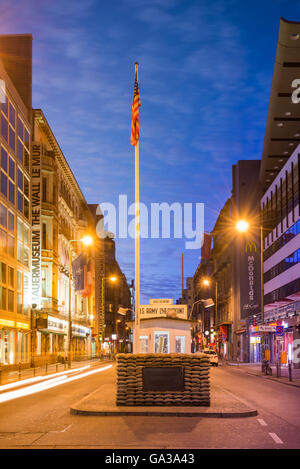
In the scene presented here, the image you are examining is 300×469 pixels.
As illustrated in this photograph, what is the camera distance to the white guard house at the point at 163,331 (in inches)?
886

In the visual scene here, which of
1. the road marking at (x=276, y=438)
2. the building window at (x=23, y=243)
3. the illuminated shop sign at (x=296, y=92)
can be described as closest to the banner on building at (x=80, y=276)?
the building window at (x=23, y=243)

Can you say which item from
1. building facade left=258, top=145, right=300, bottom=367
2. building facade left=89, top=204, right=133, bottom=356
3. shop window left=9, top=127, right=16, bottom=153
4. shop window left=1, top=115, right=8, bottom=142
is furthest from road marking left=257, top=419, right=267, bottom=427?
building facade left=89, top=204, right=133, bottom=356

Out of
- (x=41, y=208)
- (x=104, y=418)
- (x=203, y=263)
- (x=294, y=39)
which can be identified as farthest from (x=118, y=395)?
(x=203, y=263)

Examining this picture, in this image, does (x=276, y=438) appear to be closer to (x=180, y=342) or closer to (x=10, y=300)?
(x=180, y=342)

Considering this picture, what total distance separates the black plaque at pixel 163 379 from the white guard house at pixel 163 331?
4158mm

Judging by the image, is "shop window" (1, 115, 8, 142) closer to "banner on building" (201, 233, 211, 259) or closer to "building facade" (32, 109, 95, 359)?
"building facade" (32, 109, 95, 359)

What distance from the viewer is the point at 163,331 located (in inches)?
886

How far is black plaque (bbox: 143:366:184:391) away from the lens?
18.1 meters

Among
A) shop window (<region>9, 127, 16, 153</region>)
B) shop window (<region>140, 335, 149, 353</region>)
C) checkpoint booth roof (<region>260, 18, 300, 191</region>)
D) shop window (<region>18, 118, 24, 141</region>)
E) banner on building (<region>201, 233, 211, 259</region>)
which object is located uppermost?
checkpoint booth roof (<region>260, 18, 300, 191</region>)

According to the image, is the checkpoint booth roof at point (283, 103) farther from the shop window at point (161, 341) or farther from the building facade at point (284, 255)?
the shop window at point (161, 341)

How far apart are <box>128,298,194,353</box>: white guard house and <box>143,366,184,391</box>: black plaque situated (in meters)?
4.16

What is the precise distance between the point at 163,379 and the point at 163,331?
439 cm

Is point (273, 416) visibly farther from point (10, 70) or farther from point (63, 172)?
point (63, 172)
